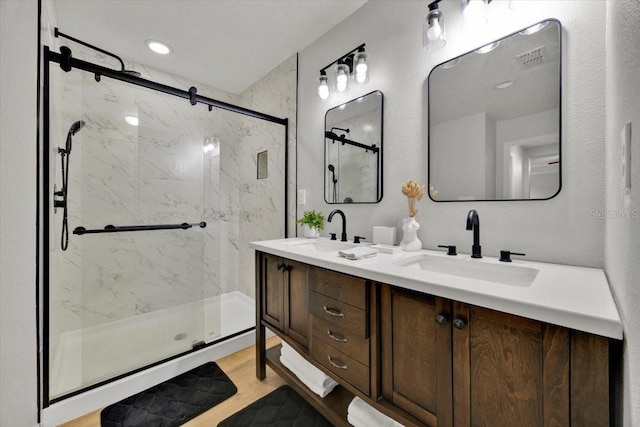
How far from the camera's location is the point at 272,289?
152 centimetres

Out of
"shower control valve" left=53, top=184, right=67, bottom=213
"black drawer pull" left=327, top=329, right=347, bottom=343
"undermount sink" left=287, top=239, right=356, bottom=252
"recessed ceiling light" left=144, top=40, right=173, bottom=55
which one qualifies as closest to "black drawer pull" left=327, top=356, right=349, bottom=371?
"black drawer pull" left=327, top=329, right=347, bottom=343

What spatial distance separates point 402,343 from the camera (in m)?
0.87

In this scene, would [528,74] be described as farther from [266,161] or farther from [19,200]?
[19,200]

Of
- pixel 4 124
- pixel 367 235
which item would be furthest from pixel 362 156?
pixel 4 124

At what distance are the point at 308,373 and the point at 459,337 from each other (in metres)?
0.93

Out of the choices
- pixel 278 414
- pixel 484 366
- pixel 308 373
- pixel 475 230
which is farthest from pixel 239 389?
pixel 475 230

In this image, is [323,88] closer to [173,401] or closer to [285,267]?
[285,267]

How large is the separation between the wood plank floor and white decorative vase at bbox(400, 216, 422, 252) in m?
1.19

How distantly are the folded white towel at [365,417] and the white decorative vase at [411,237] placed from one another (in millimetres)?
721

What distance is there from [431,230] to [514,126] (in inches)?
23.0

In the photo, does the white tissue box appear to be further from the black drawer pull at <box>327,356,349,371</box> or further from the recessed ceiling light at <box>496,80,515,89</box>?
the recessed ceiling light at <box>496,80,515,89</box>

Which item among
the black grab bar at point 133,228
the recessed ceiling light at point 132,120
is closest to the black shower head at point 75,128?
the recessed ceiling light at point 132,120

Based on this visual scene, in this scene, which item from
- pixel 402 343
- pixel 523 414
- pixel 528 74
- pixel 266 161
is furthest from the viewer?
pixel 266 161

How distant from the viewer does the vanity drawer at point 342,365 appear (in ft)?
3.22
